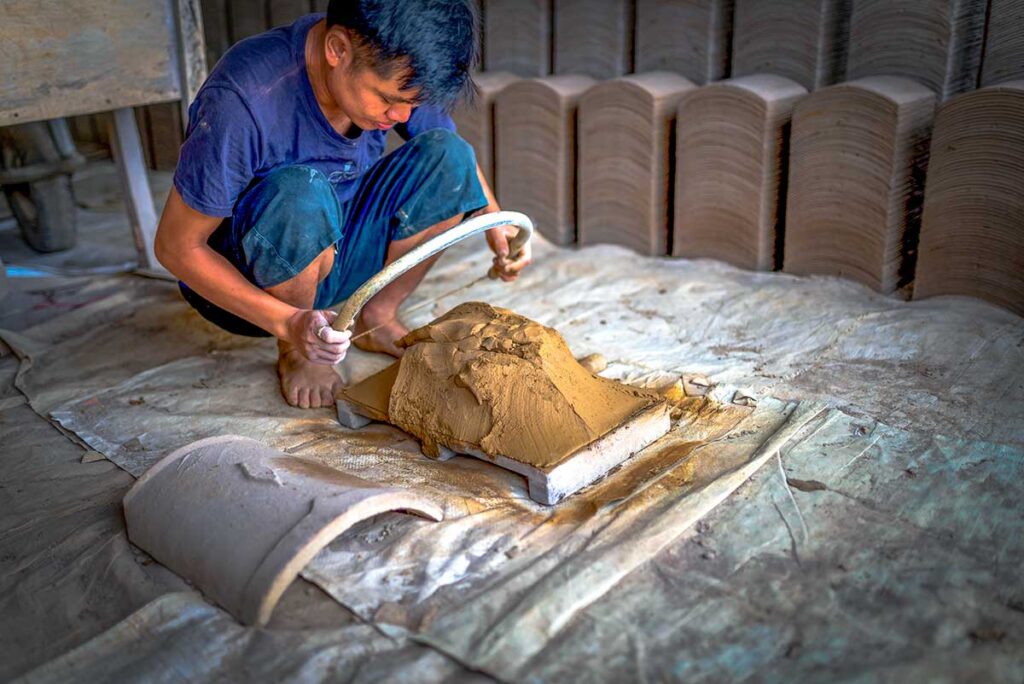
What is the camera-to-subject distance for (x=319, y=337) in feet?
7.00

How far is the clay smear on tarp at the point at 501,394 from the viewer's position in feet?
7.03

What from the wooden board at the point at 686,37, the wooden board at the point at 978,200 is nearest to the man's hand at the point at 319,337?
the wooden board at the point at 978,200

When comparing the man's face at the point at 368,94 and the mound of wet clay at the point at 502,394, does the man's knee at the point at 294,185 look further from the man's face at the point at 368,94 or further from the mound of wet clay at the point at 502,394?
the mound of wet clay at the point at 502,394

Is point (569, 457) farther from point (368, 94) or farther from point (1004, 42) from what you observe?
point (1004, 42)

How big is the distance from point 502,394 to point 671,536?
1.75ft

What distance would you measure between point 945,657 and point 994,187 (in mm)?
1781

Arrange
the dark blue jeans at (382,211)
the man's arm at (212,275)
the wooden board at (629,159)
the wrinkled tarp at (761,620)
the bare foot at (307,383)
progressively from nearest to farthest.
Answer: the wrinkled tarp at (761,620), the man's arm at (212,275), the dark blue jeans at (382,211), the bare foot at (307,383), the wooden board at (629,159)

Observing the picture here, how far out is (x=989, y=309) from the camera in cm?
289

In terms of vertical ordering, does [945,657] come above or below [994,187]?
below

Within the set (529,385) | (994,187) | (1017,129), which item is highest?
(1017,129)

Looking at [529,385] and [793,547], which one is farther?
[529,385]

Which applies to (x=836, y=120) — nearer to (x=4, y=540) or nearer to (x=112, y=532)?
(x=112, y=532)

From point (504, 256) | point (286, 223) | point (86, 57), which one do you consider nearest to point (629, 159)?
point (504, 256)

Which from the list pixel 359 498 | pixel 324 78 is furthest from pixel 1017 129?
pixel 359 498
